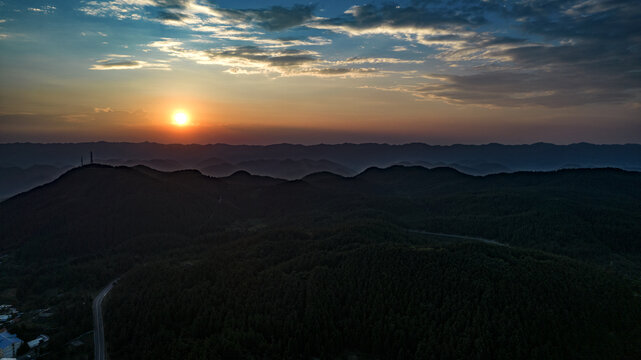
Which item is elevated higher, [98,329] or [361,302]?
[361,302]

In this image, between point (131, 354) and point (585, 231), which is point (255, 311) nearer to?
point (131, 354)

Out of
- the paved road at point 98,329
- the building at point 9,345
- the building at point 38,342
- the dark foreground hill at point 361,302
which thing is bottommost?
the paved road at point 98,329

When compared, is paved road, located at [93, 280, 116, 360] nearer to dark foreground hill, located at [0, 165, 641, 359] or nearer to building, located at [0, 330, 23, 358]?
dark foreground hill, located at [0, 165, 641, 359]

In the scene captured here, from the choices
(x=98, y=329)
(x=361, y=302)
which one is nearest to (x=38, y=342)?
(x=98, y=329)

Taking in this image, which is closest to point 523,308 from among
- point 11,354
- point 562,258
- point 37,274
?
point 562,258

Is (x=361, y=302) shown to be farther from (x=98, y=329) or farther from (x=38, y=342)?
(x=38, y=342)

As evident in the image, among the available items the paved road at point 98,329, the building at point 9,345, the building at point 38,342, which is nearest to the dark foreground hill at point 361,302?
the paved road at point 98,329

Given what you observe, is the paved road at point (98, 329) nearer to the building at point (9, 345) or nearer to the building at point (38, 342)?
the building at point (38, 342)
